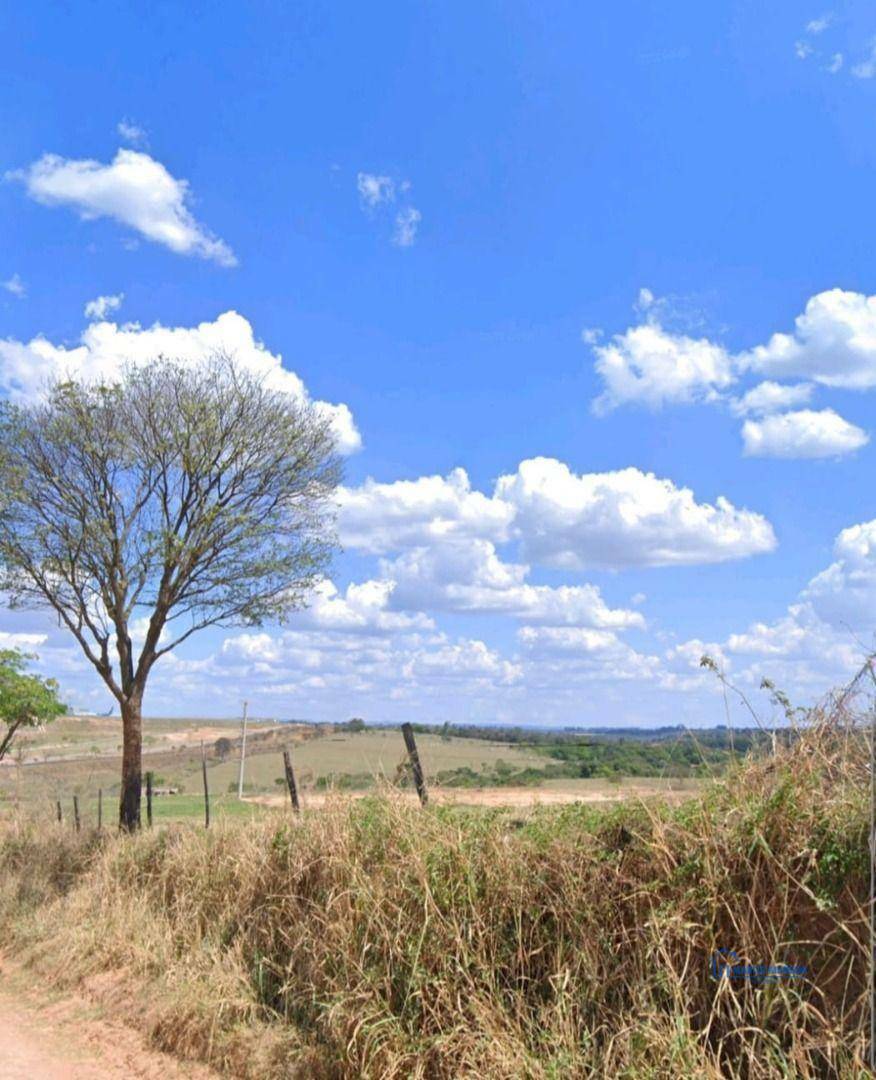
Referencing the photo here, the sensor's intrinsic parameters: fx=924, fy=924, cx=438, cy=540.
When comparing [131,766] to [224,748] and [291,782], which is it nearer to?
[291,782]

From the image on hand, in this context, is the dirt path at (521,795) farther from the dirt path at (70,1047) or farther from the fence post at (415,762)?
the dirt path at (70,1047)

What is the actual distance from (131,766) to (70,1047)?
8.35 m

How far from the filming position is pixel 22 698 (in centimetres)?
2314

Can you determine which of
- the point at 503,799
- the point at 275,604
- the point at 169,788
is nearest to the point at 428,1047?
the point at 503,799

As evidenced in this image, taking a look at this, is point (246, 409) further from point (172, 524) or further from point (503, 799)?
point (503, 799)

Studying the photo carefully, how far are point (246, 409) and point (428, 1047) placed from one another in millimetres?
12696

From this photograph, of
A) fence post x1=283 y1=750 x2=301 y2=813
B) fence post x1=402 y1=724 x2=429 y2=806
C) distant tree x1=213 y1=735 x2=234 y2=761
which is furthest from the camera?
distant tree x1=213 y1=735 x2=234 y2=761

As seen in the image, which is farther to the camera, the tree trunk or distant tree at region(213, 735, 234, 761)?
distant tree at region(213, 735, 234, 761)

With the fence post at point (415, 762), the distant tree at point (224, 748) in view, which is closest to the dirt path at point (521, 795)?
the fence post at point (415, 762)
